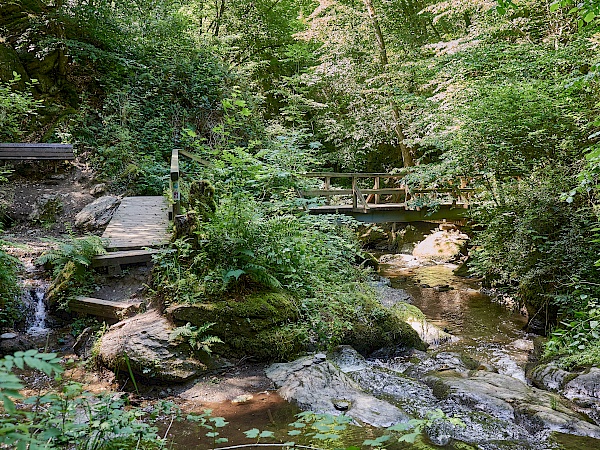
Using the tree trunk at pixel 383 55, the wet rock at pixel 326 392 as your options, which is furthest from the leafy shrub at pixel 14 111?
the tree trunk at pixel 383 55

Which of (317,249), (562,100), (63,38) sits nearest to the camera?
(317,249)

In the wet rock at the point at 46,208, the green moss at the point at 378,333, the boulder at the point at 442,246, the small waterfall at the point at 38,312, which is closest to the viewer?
the small waterfall at the point at 38,312

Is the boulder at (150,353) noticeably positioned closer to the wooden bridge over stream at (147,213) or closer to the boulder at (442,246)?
the wooden bridge over stream at (147,213)

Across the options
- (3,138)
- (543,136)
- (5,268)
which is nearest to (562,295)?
(543,136)

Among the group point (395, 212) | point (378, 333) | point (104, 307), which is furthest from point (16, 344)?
point (395, 212)

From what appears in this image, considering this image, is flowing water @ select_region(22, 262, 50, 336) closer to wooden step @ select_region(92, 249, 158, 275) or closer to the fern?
the fern

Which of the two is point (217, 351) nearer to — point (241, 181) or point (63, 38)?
point (241, 181)

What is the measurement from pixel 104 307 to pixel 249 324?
2.14 m

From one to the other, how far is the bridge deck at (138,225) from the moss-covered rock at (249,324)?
1548mm

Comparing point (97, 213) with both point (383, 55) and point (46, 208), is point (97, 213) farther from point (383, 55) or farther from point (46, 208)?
point (383, 55)

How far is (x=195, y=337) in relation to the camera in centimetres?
525

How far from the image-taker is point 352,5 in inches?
700

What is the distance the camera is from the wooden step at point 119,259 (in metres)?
6.95

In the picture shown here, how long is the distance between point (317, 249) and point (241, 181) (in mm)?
1723
